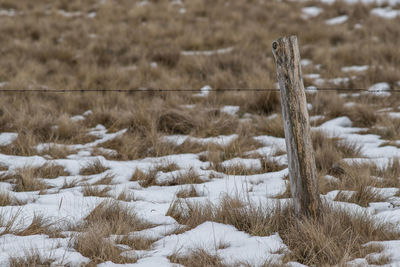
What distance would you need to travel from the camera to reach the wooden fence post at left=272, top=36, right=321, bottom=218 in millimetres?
2824

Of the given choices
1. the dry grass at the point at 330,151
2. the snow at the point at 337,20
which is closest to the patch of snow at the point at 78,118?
the dry grass at the point at 330,151

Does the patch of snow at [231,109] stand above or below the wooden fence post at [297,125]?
below

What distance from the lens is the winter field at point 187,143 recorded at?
2.78 m

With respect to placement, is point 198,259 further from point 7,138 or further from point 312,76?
point 312,76

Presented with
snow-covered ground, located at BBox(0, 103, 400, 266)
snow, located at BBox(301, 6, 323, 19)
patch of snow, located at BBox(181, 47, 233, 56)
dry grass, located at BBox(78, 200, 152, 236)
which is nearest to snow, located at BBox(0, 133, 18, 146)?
snow-covered ground, located at BBox(0, 103, 400, 266)

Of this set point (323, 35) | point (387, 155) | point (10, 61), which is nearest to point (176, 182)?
point (387, 155)

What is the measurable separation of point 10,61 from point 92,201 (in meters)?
4.99

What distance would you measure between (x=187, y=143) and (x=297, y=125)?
2264 millimetres

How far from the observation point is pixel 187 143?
495 cm

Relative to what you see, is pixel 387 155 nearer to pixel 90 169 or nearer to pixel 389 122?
pixel 389 122

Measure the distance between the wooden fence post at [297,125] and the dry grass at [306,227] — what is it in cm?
15

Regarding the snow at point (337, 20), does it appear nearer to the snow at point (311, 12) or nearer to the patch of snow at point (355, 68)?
the snow at point (311, 12)

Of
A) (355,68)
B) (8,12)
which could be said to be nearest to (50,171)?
(355,68)

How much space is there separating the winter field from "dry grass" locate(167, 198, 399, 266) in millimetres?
13
